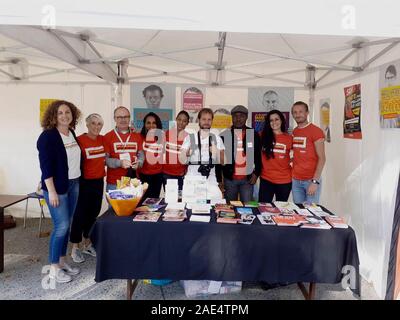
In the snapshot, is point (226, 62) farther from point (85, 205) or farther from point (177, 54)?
point (85, 205)

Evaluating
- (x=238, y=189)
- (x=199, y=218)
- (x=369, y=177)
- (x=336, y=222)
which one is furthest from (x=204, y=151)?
(x=369, y=177)

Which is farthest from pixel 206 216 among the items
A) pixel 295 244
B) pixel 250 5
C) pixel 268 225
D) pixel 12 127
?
pixel 12 127

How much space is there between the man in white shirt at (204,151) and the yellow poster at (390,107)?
1274mm

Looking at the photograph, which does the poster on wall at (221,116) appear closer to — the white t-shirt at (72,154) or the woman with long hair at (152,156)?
the woman with long hair at (152,156)

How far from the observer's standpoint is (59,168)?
2.11 metres

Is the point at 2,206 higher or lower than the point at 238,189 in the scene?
lower

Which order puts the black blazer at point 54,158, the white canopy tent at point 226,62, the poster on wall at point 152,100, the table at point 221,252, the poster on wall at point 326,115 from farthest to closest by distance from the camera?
the poster on wall at point 152,100
the poster on wall at point 326,115
the black blazer at point 54,158
the table at point 221,252
the white canopy tent at point 226,62

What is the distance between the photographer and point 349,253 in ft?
5.91

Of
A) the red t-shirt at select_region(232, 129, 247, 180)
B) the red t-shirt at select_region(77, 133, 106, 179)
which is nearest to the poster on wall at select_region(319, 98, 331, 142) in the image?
the red t-shirt at select_region(232, 129, 247, 180)

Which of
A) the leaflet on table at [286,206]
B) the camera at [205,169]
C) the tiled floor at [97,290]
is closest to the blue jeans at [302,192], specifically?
the leaflet on table at [286,206]

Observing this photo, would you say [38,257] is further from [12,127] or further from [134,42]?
[134,42]

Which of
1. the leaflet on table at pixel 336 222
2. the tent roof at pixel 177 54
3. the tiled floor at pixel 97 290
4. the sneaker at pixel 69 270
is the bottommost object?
the tiled floor at pixel 97 290

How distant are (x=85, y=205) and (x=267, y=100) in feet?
7.91

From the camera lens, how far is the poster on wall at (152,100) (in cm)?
357
